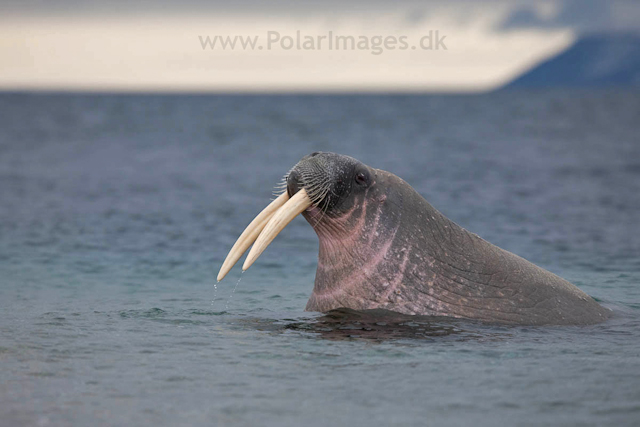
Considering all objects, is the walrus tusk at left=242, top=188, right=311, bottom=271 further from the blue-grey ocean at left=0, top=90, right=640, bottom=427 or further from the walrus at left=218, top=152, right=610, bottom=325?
the blue-grey ocean at left=0, top=90, right=640, bottom=427

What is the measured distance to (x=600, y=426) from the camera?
6.98m

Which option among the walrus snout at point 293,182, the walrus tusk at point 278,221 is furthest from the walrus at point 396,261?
the walrus tusk at point 278,221

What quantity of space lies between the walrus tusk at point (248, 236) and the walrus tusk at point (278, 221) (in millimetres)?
206

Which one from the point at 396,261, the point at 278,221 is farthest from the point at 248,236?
the point at 396,261

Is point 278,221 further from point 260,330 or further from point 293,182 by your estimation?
point 260,330

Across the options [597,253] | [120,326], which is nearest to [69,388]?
[120,326]

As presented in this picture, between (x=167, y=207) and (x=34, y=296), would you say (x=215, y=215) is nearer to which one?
(x=167, y=207)

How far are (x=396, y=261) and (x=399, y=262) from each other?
0.04 m

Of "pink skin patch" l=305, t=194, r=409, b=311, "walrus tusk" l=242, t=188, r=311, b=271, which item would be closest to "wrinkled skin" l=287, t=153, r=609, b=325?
"pink skin patch" l=305, t=194, r=409, b=311

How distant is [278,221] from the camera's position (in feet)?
32.0

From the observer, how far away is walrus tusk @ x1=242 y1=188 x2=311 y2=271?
9562mm

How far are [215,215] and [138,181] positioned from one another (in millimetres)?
12485

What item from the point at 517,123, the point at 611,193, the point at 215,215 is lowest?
the point at 215,215

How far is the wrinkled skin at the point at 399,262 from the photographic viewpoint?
33.8 feet
